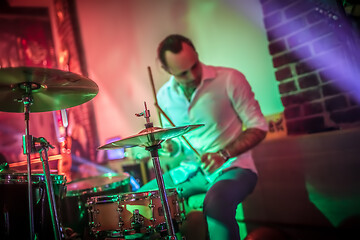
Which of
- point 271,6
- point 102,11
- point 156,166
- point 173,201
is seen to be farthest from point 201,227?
point 102,11

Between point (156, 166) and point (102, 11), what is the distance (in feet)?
9.68

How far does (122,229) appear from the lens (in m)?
1.45

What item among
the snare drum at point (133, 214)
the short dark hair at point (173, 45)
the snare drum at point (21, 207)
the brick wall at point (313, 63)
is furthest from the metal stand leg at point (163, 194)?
the brick wall at point (313, 63)

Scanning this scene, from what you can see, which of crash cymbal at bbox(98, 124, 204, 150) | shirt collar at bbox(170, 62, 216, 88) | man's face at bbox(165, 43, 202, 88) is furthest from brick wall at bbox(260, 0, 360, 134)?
crash cymbal at bbox(98, 124, 204, 150)

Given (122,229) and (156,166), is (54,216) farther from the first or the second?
(156,166)

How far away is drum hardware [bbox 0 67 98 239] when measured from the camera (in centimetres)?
130

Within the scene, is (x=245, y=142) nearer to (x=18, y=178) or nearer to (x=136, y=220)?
(x=136, y=220)

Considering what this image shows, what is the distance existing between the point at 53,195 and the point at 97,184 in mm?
670

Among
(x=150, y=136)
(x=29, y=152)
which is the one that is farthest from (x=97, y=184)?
(x=150, y=136)

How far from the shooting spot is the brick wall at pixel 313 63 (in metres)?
1.63

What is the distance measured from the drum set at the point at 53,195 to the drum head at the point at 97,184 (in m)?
0.24

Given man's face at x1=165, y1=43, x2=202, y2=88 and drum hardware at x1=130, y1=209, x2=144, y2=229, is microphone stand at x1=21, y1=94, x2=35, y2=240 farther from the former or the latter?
man's face at x1=165, y1=43, x2=202, y2=88

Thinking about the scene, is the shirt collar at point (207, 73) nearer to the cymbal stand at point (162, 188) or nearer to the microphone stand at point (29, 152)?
the cymbal stand at point (162, 188)

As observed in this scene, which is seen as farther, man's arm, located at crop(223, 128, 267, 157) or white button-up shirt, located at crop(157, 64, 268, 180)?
white button-up shirt, located at crop(157, 64, 268, 180)
